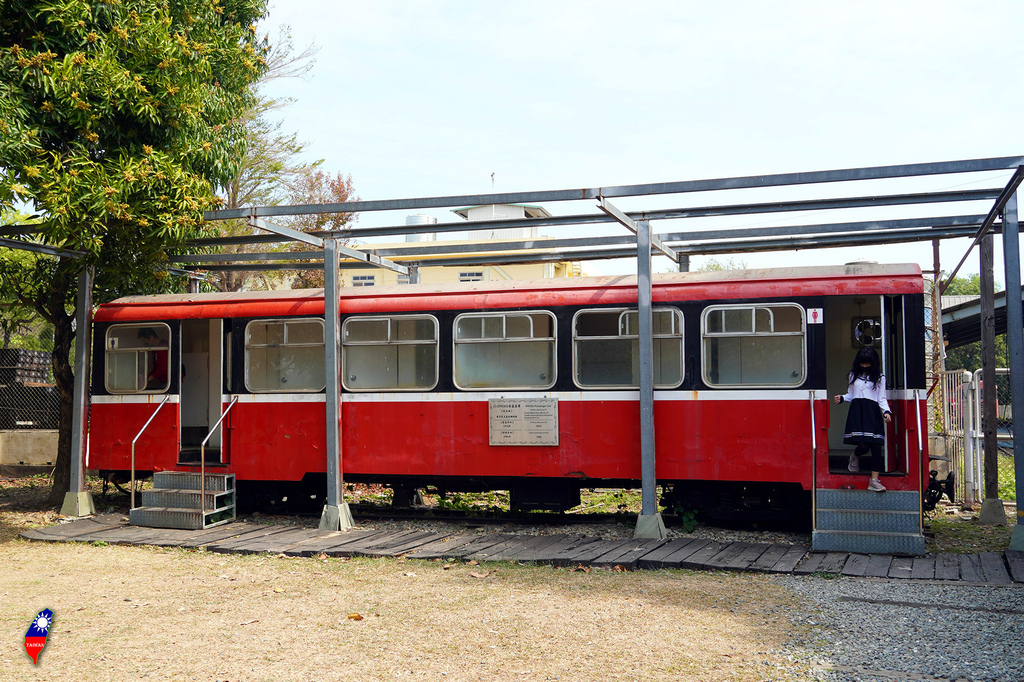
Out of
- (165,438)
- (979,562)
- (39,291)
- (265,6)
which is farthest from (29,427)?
(979,562)

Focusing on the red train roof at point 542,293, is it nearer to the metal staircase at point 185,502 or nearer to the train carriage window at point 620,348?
the train carriage window at point 620,348

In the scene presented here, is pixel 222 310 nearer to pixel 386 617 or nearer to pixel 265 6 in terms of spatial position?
pixel 265 6

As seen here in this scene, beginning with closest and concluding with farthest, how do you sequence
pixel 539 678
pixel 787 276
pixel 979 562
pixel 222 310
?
pixel 539 678, pixel 979 562, pixel 787 276, pixel 222 310

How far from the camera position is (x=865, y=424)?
28.3 feet

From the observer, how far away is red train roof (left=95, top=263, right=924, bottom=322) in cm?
898

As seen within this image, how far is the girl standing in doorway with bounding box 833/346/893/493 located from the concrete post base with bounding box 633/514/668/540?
2.10m

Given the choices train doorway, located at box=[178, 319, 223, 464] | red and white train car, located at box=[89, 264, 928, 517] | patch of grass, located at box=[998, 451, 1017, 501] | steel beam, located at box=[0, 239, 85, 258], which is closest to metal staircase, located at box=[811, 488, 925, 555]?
red and white train car, located at box=[89, 264, 928, 517]

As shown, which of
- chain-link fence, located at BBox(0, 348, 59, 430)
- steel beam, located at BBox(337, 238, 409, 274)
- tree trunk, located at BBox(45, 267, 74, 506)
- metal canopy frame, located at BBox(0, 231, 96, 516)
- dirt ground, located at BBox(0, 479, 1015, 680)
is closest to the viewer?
dirt ground, located at BBox(0, 479, 1015, 680)

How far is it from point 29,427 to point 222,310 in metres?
7.15

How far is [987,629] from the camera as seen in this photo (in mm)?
5852

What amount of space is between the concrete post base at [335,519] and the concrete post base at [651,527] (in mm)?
3337

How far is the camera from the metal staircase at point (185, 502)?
34.0 ft

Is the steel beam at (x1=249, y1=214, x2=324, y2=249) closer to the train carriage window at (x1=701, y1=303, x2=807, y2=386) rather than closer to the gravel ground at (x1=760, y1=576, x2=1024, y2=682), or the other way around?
the train carriage window at (x1=701, y1=303, x2=807, y2=386)

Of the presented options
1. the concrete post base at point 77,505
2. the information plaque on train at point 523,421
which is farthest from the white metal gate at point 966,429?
the concrete post base at point 77,505
